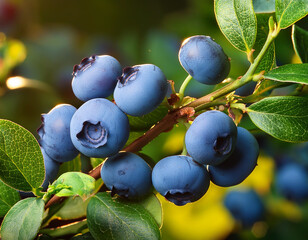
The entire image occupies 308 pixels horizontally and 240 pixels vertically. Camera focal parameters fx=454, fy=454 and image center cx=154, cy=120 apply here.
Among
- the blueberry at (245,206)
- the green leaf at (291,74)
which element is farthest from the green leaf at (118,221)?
the blueberry at (245,206)

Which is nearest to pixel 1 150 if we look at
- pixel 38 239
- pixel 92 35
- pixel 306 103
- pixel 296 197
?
pixel 38 239

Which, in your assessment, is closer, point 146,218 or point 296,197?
point 146,218

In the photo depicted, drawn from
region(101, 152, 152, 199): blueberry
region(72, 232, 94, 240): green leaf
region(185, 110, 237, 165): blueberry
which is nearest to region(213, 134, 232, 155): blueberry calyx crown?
region(185, 110, 237, 165): blueberry

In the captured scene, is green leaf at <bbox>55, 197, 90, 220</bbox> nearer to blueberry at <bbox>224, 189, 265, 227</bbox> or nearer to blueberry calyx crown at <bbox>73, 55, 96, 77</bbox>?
blueberry calyx crown at <bbox>73, 55, 96, 77</bbox>

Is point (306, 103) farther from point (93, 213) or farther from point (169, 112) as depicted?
point (93, 213)

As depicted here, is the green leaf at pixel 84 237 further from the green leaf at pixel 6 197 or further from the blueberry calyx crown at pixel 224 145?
the blueberry calyx crown at pixel 224 145

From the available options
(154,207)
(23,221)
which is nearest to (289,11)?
(154,207)

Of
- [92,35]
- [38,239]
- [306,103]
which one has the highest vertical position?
[306,103]
